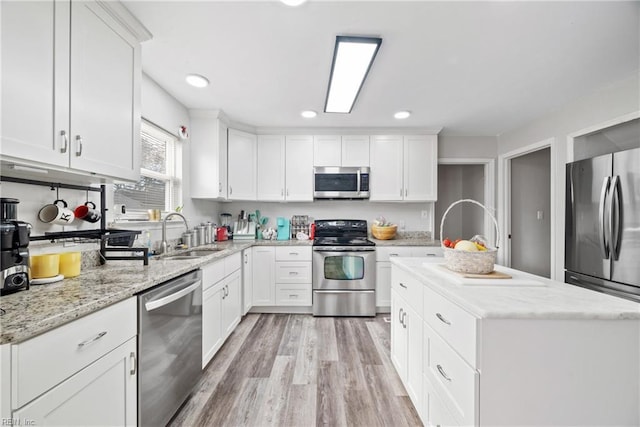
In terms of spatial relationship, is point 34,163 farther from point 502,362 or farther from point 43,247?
point 502,362

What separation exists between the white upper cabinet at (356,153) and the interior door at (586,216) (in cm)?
214

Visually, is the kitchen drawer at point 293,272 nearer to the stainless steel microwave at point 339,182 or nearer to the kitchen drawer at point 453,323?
the stainless steel microwave at point 339,182

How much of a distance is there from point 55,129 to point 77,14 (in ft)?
1.89

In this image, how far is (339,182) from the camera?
3586mm

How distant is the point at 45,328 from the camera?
0.80 metres

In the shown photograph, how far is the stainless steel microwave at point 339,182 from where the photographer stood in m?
3.58

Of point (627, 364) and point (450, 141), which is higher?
point (450, 141)

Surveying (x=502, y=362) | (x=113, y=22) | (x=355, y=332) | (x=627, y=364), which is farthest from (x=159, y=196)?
(x=627, y=364)

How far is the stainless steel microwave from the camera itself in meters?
3.58

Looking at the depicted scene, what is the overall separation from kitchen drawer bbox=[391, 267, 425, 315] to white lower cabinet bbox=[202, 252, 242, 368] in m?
1.44

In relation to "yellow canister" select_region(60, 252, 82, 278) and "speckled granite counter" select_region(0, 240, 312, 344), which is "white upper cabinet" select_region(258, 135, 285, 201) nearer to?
"speckled granite counter" select_region(0, 240, 312, 344)

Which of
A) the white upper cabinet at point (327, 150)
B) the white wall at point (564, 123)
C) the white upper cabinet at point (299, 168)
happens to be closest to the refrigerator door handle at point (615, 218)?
the white wall at point (564, 123)

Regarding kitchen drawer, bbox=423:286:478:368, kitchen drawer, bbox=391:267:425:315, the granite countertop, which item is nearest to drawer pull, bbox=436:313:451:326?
kitchen drawer, bbox=423:286:478:368

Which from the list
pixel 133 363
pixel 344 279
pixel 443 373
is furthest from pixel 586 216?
pixel 133 363
